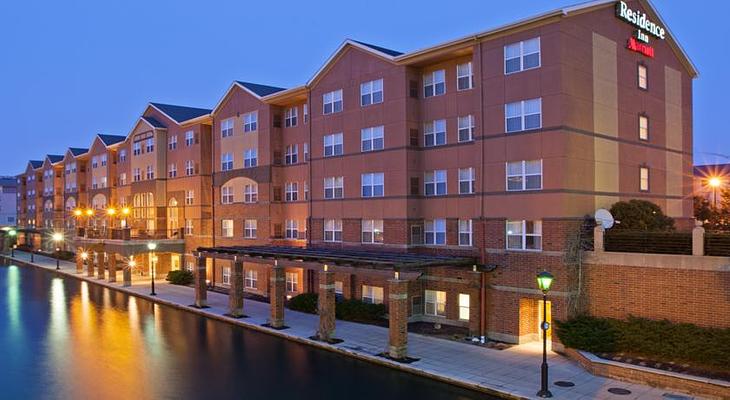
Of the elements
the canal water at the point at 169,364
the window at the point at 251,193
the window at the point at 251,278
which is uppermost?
the window at the point at 251,193

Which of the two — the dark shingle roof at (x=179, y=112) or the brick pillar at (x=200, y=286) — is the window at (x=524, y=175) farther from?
the dark shingle roof at (x=179, y=112)

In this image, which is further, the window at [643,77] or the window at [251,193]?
the window at [251,193]

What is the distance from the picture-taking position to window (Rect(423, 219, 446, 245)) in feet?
97.8

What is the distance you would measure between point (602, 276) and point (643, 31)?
1351 centimetres

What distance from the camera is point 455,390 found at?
19.4 meters

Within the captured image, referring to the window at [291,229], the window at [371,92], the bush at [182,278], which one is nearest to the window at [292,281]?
the window at [291,229]

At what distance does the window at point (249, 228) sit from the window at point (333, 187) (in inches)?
363

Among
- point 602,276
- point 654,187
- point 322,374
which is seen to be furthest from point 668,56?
point 322,374

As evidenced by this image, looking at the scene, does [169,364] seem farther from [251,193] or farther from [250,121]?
[250,121]

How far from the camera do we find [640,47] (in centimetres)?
2844

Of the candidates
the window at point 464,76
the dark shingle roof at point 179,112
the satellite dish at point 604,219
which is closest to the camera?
the satellite dish at point 604,219

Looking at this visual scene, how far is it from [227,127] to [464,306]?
25.6m

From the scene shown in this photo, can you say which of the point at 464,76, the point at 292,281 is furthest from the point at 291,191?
the point at 464,76

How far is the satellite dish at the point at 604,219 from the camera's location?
24.5 m
